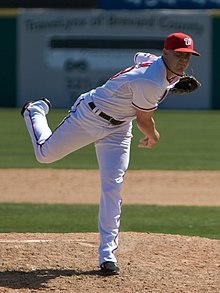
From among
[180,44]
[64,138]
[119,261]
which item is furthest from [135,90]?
[119,261]

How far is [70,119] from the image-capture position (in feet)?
20.3

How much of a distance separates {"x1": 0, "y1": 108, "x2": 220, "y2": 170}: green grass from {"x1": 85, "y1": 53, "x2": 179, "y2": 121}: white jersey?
7594 millimetres

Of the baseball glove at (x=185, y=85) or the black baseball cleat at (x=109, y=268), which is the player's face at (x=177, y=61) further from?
the black baseball cleat at (x=109, y=268)

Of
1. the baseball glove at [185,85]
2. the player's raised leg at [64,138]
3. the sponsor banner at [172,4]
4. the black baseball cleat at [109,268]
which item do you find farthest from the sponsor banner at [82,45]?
the black baseball cleat at [109,268]

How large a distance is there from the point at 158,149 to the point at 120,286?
34.3ft

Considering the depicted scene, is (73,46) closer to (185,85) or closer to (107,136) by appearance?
(185,85)

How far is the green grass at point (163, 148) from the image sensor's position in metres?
14.0

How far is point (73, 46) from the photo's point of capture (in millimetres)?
25391

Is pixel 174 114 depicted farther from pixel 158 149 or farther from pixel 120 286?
pixel 120 286

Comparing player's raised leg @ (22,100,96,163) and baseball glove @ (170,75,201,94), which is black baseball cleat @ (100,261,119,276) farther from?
baseball glove @ (170,75,201,94)

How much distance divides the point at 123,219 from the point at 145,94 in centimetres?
394

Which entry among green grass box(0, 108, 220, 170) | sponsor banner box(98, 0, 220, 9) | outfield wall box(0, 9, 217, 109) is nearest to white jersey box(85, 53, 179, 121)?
green grass box(0, 108, 220, 170)

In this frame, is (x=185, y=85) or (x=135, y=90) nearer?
(x=135, y=90)

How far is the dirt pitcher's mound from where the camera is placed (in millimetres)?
5812
